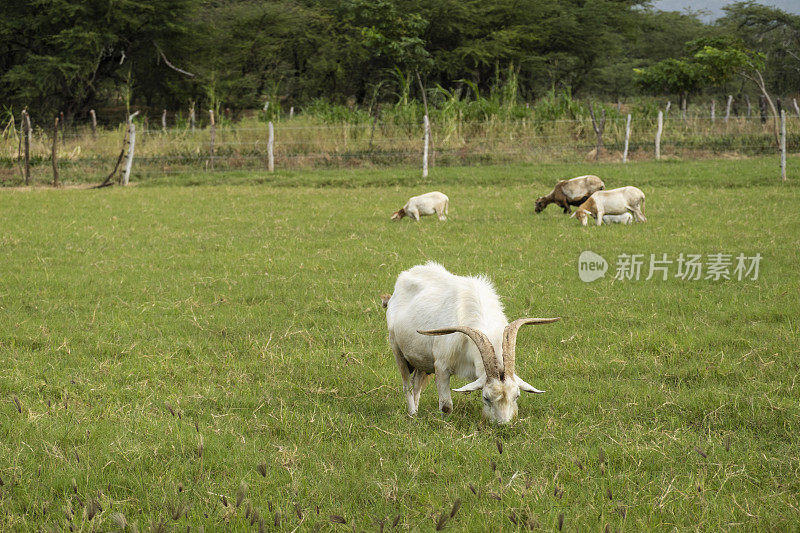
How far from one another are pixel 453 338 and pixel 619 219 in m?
10.2

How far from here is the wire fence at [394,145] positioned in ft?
83.8

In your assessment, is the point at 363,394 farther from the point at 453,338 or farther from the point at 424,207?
the point at 424,207

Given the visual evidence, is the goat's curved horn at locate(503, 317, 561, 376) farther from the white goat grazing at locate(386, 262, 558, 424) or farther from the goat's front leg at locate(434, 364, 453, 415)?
the goat's front leg at locate(434, 364, 453, 415)

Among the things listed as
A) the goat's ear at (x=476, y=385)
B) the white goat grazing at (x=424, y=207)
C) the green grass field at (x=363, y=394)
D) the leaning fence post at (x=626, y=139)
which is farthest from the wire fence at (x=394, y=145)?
the goat's ear at (x=476, y=385)

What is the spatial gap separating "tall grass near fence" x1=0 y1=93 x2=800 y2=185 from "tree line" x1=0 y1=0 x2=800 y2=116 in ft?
15.6

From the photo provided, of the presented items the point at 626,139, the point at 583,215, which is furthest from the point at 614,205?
the point at 626,139

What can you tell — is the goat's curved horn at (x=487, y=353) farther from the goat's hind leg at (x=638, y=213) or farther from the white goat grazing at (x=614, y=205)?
the goat's hind leg at (x=638, y=213)

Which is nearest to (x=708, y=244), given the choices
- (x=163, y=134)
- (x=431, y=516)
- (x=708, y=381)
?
(x=708, y=381)

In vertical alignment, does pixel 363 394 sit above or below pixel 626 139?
below

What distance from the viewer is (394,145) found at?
2639cm

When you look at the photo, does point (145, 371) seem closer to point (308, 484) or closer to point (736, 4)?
point (308, 484)

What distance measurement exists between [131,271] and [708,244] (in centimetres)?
832

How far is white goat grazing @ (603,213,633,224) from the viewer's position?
14.3 m

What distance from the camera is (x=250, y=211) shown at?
1661 cm
